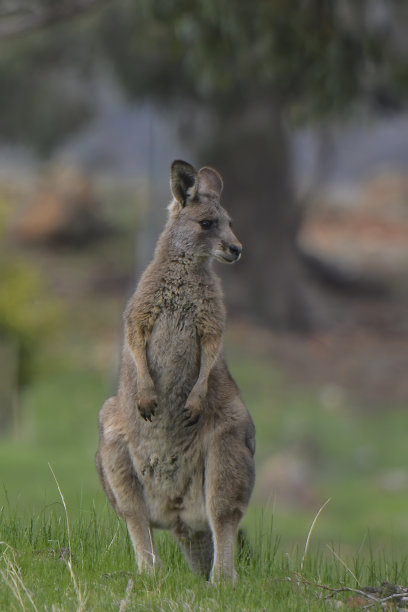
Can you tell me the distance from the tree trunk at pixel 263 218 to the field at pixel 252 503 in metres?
1.03

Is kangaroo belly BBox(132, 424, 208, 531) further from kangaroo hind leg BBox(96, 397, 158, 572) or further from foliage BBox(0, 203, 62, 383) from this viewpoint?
foliage BBox(0, 203, 62, 383)

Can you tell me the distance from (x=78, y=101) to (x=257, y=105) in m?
4.59

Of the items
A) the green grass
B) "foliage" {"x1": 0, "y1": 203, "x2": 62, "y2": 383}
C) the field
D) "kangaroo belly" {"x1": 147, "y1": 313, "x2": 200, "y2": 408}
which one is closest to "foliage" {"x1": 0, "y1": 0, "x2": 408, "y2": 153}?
→ "foliage" {"x1": 0, "y1": 203, "x2": 62, "y2": 383}

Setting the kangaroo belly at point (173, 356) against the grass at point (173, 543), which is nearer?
the grass at point (173, 543)

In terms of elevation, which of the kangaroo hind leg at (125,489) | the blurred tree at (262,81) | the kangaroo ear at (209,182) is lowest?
the kangaroo hind leg at (125,489)

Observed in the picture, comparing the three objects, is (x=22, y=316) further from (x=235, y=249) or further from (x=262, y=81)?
(x=235, y=249)

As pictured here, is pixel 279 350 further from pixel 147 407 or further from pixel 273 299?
pixel 147 407

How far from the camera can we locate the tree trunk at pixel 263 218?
2500cm

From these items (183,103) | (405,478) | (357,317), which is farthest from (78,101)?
(405,478)

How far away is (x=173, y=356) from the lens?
5.15 m

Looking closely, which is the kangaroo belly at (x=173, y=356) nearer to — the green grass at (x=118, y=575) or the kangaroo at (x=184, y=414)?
the kangaroo at (x=184, y=414)

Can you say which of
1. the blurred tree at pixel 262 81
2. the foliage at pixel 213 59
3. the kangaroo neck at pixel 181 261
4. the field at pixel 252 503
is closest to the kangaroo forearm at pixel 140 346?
the kangaroo neck at pixel 181 261

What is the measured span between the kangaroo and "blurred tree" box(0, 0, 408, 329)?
8.04m

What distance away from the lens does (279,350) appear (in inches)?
1081
